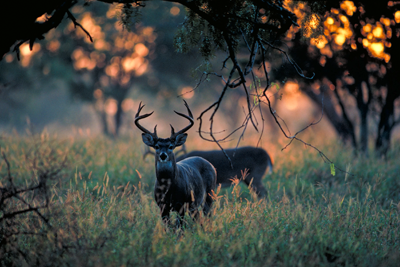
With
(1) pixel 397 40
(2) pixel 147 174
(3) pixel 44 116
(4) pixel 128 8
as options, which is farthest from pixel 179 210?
(3) pixel 44 116

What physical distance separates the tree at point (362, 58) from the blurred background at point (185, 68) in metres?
0.03

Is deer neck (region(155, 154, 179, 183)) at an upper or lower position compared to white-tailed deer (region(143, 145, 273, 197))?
upper

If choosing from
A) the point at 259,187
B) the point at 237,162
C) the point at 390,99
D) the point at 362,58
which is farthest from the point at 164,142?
the point at 390,99

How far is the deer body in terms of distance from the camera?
7715 mm

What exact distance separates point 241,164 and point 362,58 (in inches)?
197

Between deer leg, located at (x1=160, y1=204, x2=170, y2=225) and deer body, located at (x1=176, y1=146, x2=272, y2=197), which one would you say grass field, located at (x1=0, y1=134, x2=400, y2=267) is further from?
deer body, located at (x1=176, y1=146, x2=272, y2=197)

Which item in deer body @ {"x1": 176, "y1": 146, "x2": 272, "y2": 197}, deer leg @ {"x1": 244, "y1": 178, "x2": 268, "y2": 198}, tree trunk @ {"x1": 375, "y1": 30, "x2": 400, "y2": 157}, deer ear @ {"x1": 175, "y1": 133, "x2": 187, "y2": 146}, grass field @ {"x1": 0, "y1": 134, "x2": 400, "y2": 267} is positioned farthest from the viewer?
tree trunk @ {"x1": 375, "y1": 30, "x2": 400, "y2": 157}

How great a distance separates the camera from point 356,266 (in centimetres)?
369

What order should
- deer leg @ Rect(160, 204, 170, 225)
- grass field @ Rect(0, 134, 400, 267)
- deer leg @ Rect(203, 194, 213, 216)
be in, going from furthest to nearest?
deer leg @ Rect(203, 194, 213, 216) < deer leg @ Rect(160, 204, 170, 225) < grass field @ Rect(0, 134, 400, 267)

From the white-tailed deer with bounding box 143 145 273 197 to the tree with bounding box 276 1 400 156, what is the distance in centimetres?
224

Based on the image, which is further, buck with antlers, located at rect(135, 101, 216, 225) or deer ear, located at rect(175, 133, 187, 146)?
deer ear, located at rect(175, 133, 187, 146)

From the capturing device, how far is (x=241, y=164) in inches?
313

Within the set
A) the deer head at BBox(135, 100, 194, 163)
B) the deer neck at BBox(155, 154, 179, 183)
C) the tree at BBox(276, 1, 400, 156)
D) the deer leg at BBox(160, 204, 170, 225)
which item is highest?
the tree at BBox(276, 1, 400, 156)

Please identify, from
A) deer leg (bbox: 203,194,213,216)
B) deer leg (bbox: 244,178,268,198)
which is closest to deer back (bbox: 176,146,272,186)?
deer leg (bbox: 244,178,268,198)
